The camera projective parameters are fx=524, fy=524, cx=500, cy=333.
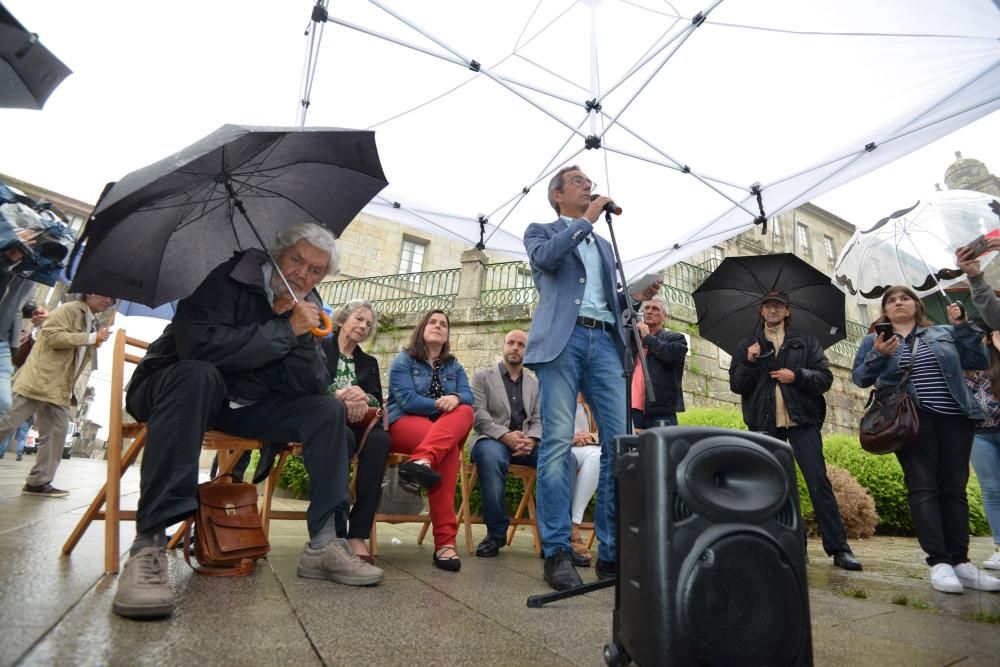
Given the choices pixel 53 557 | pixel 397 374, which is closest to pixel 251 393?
pixel 53 557

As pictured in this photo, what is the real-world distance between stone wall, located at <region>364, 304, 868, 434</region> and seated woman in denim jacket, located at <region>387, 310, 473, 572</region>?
5.91 metres

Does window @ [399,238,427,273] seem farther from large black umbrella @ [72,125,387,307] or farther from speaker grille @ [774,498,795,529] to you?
speaker grille @ [774,498,795,529]

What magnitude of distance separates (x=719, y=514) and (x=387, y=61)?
14.3 feet

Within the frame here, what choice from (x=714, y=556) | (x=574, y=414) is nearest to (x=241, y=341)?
(x=574, y=414)

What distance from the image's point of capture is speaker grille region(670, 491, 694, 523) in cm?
117

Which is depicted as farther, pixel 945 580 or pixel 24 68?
pixel 945 580

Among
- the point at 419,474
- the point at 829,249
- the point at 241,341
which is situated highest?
the point at 829,249

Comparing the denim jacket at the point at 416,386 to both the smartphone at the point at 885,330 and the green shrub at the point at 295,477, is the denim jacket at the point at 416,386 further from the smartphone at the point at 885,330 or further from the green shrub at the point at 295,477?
the green shrub at the point at 295,477

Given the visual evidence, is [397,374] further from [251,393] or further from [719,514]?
[719,514]

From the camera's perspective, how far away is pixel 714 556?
1132 mm

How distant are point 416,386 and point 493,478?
0.84 meters

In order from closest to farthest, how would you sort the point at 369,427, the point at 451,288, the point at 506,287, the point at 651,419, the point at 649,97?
the point at 369,427, the point at 651,419, the point at 649,97, the point at 506,287, the point at 451,288

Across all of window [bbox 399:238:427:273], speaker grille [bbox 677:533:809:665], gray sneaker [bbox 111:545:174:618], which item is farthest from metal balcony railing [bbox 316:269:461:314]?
speaker grille [bbox 677:533:809:665]

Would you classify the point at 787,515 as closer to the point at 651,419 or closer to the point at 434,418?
the point at 434,418
